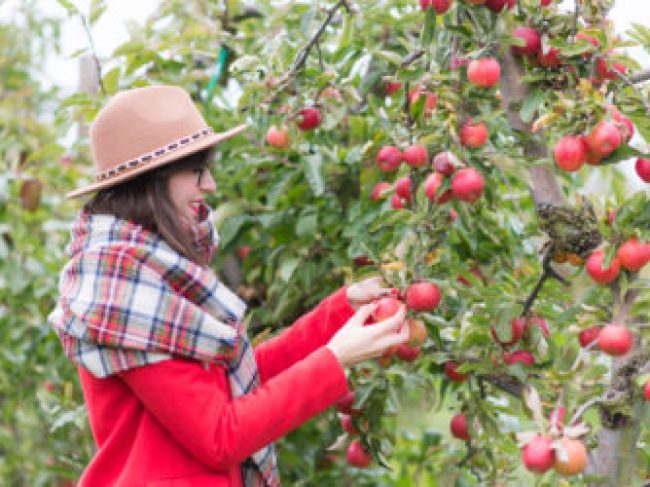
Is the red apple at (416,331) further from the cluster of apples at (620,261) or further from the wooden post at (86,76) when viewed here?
the wooden post at (86,76)

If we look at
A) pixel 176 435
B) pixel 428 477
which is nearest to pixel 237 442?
pixel 176 435

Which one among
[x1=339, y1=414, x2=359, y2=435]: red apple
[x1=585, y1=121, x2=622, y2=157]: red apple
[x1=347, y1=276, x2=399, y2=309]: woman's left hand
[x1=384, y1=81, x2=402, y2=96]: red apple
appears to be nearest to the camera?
[x1=585, y1=121, x2=622, y2=157]: red apple

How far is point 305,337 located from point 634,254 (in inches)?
25.1

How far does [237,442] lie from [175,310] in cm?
22

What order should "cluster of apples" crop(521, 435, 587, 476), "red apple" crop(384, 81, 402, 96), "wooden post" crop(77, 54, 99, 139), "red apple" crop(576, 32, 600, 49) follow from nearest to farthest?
"cluster of apples" crop(521, 435, 587, 476) → "red apple" crop(576, 32, 600, 49) → "red apple" crop(384, 81, 402, 96) → "wooden post" crop(77, 54, 99, 139)

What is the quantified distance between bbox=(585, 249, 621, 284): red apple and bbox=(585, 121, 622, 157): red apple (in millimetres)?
158

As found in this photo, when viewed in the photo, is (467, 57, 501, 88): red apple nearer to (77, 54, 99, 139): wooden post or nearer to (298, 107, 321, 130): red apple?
(298, 107, 321, 130): red apple

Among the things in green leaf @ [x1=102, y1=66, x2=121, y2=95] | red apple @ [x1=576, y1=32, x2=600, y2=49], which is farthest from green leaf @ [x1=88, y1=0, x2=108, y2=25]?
red apple @ [x1=576, y1=32, x2=600, y2=49]

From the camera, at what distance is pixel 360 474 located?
284 cm

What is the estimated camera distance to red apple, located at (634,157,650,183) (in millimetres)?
1515

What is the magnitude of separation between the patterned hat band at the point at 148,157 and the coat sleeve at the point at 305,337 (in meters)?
0.41

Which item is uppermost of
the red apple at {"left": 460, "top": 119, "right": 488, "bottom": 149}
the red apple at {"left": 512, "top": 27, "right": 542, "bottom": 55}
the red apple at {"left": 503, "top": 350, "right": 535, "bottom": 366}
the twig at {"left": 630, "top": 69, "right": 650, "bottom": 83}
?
the red apple at {"left": 512, "top": 27, "right": 542, "bottom": 55}

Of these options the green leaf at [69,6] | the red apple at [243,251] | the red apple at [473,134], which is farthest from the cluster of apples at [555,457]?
the green leaf at [69,6]

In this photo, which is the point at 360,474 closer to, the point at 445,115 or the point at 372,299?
the point at 372,299
